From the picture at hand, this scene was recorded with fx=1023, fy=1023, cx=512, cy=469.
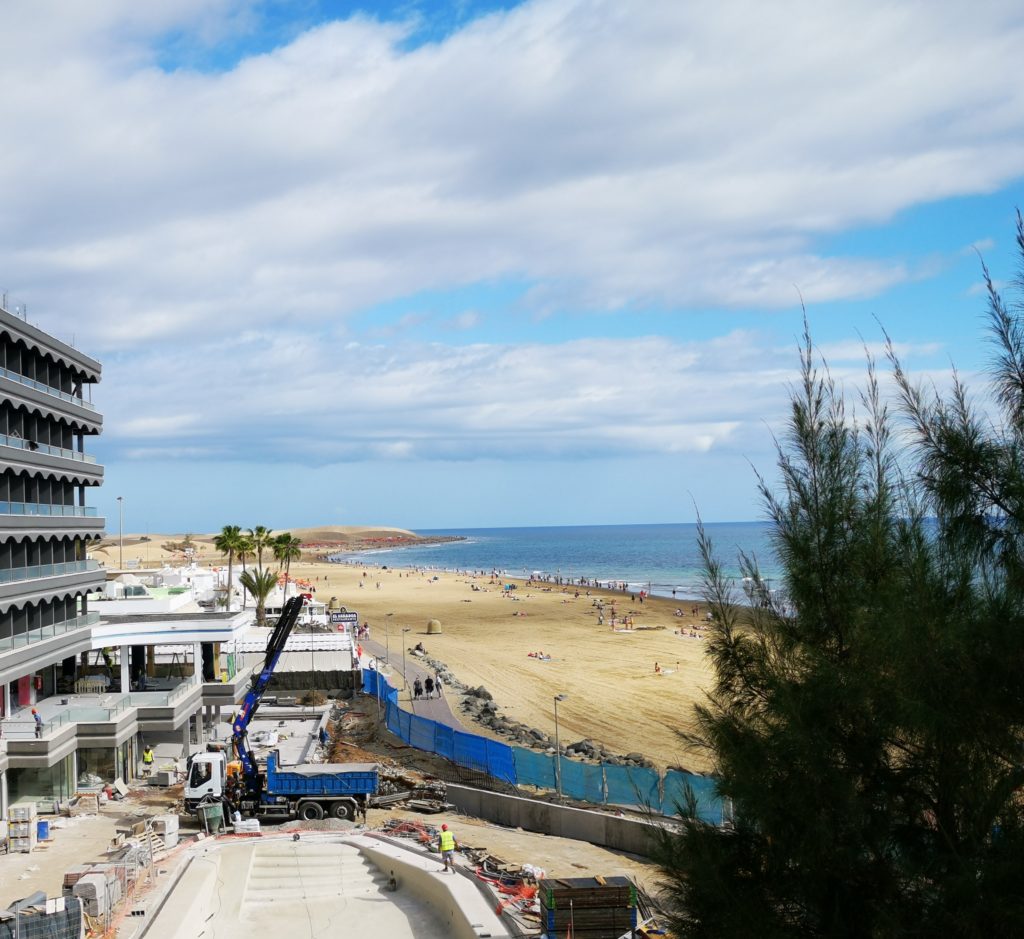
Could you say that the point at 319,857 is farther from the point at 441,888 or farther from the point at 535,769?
the point at 535,769

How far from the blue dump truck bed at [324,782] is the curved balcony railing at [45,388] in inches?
620

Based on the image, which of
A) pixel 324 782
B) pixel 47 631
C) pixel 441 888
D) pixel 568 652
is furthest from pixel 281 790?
pixel 568 652

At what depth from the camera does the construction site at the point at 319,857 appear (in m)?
19.3

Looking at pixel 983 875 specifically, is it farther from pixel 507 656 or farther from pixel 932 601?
pixel 507 656

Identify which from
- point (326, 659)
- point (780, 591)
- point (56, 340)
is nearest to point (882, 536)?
point (780, 591)

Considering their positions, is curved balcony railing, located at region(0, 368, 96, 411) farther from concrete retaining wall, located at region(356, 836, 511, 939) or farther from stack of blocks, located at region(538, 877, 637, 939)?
stack of blocks, located at region(538, 877, 637, 939)

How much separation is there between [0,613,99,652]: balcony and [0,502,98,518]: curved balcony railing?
3962 millimetres

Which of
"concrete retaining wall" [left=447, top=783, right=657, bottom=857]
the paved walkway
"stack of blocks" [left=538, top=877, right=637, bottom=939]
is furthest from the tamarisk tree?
the paved walkway

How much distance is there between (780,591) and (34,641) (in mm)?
30059

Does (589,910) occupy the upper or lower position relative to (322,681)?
upper

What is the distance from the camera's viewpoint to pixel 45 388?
3662 cm

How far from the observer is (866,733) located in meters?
9.59

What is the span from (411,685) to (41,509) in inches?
859

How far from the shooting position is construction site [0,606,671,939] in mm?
19312
